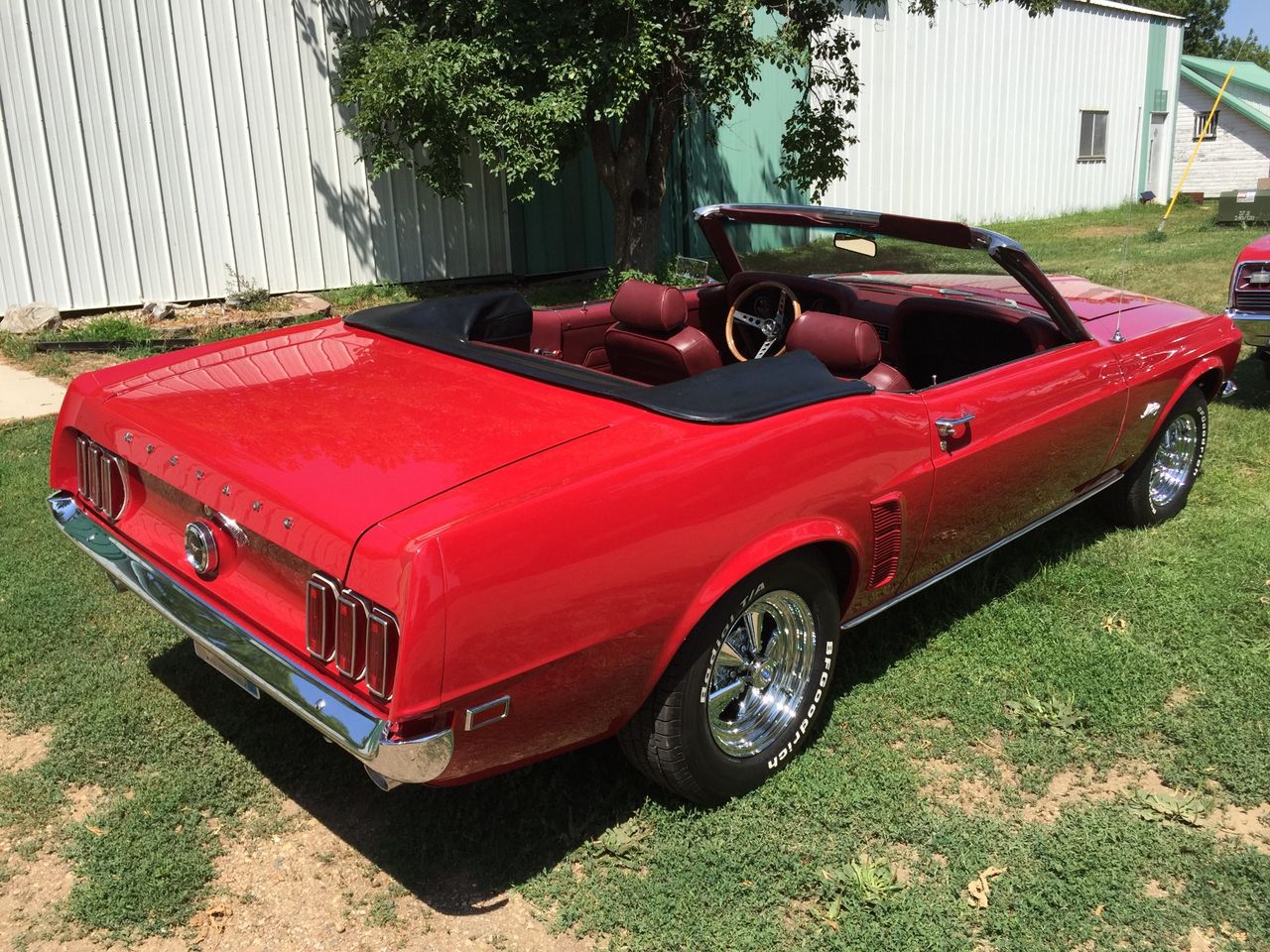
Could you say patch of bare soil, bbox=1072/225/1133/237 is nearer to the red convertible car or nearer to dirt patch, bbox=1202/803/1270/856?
the red convertible car

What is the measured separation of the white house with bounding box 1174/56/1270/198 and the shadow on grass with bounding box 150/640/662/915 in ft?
86.9

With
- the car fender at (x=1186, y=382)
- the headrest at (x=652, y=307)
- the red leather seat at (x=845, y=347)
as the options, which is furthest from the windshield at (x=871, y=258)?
the car fender at (x=1186, y=382)

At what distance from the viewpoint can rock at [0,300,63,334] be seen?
8164 mm

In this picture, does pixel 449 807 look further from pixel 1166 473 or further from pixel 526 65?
pixel 526 65

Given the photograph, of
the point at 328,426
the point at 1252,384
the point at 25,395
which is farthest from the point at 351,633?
the point at 1252,384

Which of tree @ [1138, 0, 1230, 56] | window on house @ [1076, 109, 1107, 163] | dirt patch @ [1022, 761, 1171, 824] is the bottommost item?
dirt patch @ [1022, 761, 1171, 824]

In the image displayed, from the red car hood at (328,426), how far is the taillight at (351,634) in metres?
0.08

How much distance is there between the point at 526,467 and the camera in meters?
2.56

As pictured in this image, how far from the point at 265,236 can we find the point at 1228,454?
7.89 meters

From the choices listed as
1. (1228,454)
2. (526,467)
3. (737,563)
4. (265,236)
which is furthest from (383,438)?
(265,236)

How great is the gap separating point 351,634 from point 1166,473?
163 inches

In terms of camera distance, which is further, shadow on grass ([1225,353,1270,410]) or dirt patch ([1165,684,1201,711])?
shadow on grass ([1225,353,1270,410])

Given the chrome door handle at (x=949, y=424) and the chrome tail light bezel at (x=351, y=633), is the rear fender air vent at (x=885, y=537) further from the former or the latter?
the chrome tail light bezel at (x=351, y=633)

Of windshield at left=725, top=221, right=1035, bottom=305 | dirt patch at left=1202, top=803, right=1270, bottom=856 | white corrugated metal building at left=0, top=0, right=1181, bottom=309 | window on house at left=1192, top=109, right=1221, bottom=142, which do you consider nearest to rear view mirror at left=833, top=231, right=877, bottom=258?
windshield at left=725, top=221, right=1035, bottom=305
